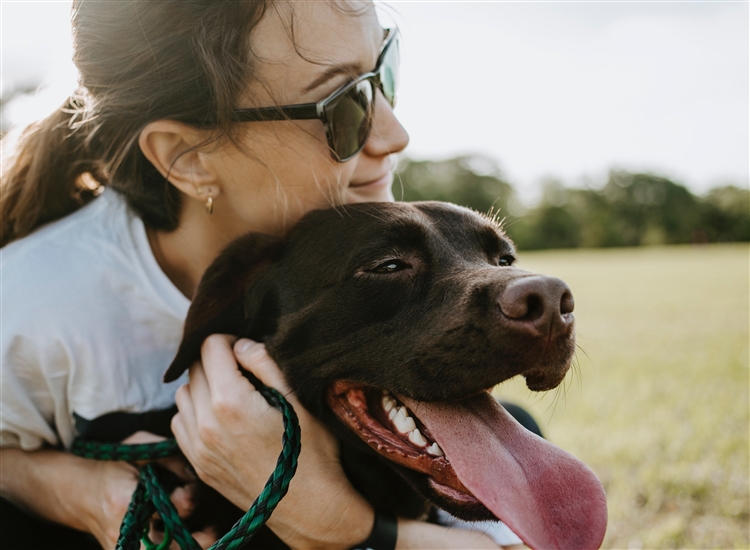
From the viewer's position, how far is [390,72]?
116 inches

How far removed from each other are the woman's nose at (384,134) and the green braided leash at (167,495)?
1196 millimetres

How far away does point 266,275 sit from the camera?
246cm

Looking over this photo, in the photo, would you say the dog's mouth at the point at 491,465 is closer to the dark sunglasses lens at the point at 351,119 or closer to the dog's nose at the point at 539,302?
the dog's nose at the point at 539,302

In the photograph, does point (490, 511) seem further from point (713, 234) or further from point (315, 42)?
point (713, 234)

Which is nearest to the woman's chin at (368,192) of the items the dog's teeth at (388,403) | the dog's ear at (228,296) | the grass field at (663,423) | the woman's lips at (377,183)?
the woman's lips at (377,183)

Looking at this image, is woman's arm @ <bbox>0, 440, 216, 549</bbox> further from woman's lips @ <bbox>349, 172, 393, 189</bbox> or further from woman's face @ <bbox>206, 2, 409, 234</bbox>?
woman's lips @ <bbox>349, 172, 393, 189</bbox>

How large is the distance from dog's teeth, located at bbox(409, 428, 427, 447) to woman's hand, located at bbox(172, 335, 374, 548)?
1.35 feet

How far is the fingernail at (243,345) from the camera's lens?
236 centimetres

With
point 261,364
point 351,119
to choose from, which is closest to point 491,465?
point 261,364

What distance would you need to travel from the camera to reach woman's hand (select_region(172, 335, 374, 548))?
2.16 metres

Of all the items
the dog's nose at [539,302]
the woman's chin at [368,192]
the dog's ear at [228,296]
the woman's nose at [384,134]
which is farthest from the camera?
the woman's chin at [368,192]

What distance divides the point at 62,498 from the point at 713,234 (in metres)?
67.0

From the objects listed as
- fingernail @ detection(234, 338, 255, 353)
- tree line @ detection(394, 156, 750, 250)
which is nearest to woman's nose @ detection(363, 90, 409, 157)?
fingernail @ detection(234, 338, 255, 353)

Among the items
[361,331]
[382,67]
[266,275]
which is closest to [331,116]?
[382,67]
